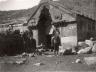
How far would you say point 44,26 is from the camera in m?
27.9

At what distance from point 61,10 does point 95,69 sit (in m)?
14.2

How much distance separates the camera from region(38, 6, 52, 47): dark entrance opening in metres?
27.1

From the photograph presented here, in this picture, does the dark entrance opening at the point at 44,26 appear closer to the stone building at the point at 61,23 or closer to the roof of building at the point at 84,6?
the stone building at the point at 61,23

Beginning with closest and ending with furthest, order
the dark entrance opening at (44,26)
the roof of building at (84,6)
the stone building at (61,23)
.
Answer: the stone building at (61,23), the dark entrance opening at (44,26), the roof of building at (84,6)

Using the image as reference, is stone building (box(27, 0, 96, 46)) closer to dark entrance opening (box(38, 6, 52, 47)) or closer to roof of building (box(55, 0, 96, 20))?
dark entrance opening (box(38, 6, 52, 47))

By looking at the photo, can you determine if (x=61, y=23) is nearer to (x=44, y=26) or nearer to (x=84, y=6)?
(x=44, y=26)

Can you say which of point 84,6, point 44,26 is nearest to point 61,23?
point 44,26

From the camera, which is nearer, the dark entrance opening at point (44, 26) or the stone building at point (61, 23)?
the stone building at point (61, 23)

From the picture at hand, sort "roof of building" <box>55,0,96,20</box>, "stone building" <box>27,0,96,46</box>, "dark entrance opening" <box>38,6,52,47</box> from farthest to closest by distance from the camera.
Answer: "roof of building" <box>55,0,96,20</box> → "dark entrance opening" <box>38,6,52,47</box> → "stone building" <box>27,0,96,46</box>

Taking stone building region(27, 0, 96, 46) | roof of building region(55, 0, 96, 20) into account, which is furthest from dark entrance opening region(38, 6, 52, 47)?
roof of building region(55, 0, 96, 20)

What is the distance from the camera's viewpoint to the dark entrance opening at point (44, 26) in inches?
1067

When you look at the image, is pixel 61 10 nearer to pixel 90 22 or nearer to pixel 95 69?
pixel 90 22

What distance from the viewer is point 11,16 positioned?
38125 mm

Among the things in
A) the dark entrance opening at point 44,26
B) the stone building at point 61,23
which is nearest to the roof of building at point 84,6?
the stone building at point 61,23
